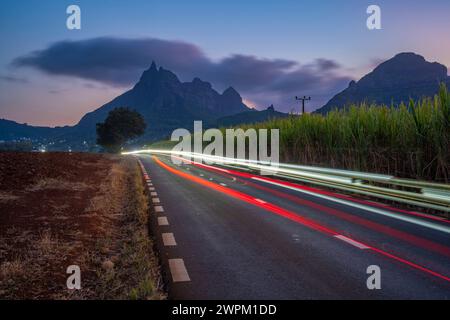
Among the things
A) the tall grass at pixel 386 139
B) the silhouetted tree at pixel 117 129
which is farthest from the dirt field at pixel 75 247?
the silhouetted tree at pixel 117 129

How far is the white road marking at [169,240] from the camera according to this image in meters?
6.56

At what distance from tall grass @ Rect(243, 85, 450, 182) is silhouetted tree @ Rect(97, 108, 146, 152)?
81391 millimetres

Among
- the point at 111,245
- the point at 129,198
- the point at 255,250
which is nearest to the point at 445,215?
the point at 255,250

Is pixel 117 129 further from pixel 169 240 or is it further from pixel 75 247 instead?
pixel 75 247

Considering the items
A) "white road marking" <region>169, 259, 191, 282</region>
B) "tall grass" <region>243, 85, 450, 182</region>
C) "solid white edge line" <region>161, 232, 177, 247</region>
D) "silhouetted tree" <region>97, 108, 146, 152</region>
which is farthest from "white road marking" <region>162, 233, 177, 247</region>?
"silhouetted tree" <region>97, 108, 146, 152</region>

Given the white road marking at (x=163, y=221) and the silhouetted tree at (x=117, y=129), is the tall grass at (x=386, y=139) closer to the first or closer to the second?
the white road marking at (x=163, y=221)

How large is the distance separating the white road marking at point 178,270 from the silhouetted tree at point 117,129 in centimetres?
9382

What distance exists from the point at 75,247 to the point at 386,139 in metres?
11.8

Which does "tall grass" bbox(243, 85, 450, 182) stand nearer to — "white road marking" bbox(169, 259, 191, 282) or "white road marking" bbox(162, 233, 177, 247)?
"white road marking" bbox(162, 233, 177, 247)

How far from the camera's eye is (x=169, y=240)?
22.4 ft

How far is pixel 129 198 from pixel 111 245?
5558 mm

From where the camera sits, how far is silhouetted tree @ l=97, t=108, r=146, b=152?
9644 centimetres

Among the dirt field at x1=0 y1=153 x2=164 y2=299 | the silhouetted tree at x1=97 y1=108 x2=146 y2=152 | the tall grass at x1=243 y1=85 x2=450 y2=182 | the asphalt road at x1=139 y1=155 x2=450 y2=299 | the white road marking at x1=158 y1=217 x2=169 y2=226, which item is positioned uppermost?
the silhouetted tree at x1=97 y1=108 x2=146 y2=152

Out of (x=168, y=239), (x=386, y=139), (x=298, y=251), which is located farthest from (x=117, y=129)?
(x=298, y=251)
